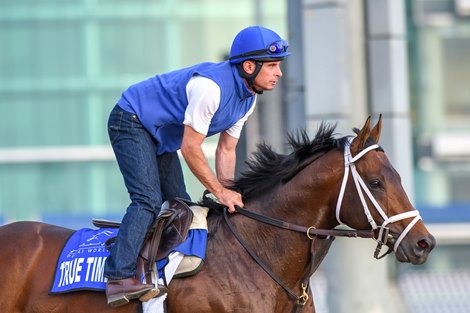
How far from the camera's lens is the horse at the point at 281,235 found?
19.1 ft

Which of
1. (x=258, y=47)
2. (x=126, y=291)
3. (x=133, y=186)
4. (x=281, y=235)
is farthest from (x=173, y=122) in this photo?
(x=126, y=291)

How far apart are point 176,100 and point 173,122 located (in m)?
0.15

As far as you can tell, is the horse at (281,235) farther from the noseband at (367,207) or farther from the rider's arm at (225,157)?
the rider's arm at (225,157)

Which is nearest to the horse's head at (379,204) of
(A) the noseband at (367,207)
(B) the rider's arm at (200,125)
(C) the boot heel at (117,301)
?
(A) the noseband at (367,207)

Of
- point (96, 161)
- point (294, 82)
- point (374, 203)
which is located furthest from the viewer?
point (96, 161)

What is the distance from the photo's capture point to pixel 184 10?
13086 mm

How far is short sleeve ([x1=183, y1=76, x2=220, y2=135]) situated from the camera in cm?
591

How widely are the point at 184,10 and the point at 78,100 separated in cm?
166

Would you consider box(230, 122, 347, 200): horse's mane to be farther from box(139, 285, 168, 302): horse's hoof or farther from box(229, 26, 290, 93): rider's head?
box(139, 285, 168, 302): horse's hoof

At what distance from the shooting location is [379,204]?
582 cm

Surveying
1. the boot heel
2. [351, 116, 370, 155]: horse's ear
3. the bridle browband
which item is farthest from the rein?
the boot heel

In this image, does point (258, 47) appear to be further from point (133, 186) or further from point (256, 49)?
point (133, 186)

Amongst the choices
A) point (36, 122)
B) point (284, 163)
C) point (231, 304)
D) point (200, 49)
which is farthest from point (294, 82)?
point (36, 122)

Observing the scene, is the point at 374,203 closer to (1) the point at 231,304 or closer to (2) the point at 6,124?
(1) the point at 231,304
